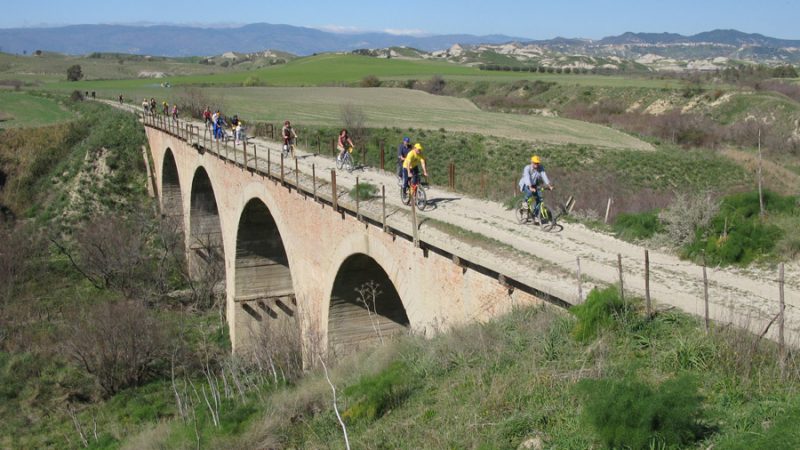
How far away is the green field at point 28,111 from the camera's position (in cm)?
5959

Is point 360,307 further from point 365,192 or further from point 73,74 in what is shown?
point 73,74

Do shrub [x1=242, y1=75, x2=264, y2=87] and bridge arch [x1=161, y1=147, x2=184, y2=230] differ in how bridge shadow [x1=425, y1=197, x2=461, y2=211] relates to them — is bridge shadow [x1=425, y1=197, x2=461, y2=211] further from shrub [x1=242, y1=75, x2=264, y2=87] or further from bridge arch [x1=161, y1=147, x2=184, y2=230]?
shrub [x1=242, y1=75, x2=264, y2=87]

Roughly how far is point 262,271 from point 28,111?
48.5m

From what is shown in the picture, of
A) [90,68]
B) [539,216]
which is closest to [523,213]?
[539,216]

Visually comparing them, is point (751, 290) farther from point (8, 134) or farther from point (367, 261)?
point (8, 134)

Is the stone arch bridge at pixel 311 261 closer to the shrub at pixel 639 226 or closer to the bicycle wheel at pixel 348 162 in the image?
the bicycle wheel at pixel 348 162

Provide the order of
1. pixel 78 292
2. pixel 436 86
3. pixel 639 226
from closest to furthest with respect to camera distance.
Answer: pixel 639 226 → pixel 78 292 → pixel 436 86

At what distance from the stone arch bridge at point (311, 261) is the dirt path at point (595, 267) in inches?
20.4

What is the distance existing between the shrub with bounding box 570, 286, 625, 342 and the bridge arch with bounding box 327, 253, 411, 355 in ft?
29.1

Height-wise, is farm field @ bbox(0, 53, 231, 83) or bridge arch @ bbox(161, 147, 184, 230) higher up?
farm field @ bbox(0, 53, 231, 83)

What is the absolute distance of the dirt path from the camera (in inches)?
382

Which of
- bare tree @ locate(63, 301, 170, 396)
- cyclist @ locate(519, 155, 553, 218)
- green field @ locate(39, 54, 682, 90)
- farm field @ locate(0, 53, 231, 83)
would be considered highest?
farm field @ locate(0, 53, 231, 83)

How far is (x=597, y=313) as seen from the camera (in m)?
8.98

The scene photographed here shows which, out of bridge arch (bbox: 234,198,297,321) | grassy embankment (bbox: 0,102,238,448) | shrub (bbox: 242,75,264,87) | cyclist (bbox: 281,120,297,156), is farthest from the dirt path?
shrub (bbox: 242,75,264,87)
